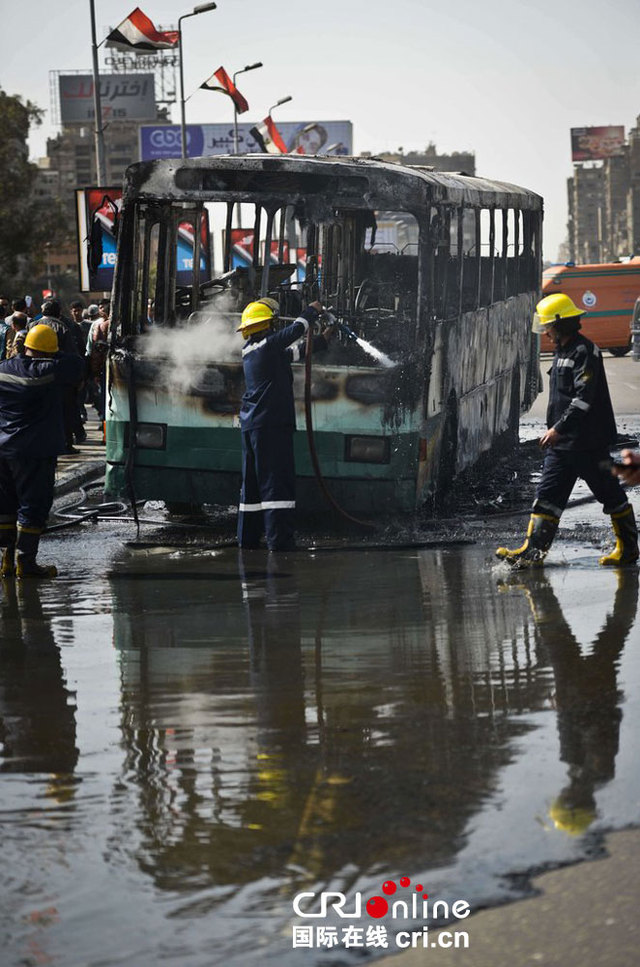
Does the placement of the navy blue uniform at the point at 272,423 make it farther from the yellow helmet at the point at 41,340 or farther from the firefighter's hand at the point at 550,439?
the firefighter's hand at the point at 550,439

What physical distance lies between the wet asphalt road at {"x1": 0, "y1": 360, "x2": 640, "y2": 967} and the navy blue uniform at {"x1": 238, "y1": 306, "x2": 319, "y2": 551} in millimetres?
1129

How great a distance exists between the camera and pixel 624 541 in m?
10.6

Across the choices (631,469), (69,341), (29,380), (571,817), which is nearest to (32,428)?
(29,380)

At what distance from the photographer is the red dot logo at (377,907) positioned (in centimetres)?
459

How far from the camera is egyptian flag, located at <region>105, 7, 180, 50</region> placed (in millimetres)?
31406

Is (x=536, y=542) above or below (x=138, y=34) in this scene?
below

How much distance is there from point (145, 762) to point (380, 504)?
6277mm

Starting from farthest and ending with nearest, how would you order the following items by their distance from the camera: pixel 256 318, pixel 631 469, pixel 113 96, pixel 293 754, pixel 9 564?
pixel 113 96, pixel 256 318, pixel 9 564, pixel 631 469, pixel 293 754

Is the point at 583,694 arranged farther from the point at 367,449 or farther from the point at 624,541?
the point at 367,449

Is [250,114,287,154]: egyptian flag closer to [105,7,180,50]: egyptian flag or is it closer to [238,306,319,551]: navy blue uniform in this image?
[105,7,180,50]: egyptian flag

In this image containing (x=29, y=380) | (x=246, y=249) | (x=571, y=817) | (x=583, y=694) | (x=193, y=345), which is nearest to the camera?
(x=571, y=817)

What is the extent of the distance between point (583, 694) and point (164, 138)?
264 feet

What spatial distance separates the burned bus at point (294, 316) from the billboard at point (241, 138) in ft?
236

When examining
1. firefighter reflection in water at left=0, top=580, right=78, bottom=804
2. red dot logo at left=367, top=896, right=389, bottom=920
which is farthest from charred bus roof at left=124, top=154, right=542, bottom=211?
red dot logo at left=367, top=896, right=389, bottom=920
